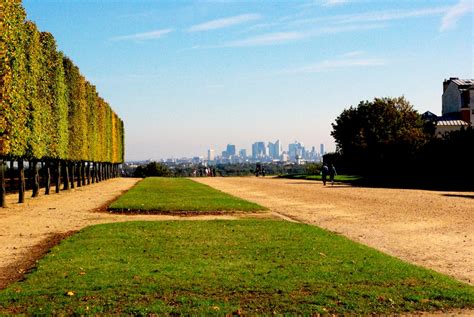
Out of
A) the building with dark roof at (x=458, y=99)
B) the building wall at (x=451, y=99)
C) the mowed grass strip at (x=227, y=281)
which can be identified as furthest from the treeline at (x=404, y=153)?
the mowed grass strip at (x=227, y=281)

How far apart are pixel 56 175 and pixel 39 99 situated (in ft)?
33.1

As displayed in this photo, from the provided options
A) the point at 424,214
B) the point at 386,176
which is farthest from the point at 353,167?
the point at 424,214

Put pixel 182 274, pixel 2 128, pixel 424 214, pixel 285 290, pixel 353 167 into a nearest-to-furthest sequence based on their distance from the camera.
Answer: pixel 285 290, pixel 182 274, pixel 424 214, pixel 2 128, pixel 353 167

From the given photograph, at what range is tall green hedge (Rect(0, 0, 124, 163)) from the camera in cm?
2945

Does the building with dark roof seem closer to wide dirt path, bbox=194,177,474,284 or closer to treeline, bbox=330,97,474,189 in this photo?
treeline, bbox=330,97,474,189

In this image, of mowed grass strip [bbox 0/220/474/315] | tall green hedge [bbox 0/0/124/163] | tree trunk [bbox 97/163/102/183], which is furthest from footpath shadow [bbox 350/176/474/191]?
tree trunk [bbox 97/163/102/183]

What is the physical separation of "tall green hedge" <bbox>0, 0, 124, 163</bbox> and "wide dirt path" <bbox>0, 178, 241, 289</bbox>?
3.73 meters

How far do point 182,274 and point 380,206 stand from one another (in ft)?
68.0

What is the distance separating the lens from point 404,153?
5959 cm

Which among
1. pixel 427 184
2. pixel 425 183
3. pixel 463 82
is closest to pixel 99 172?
pixel 425 183

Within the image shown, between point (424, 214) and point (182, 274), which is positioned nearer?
point (182, 274)

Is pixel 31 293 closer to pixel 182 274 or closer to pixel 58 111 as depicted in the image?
pixel 182 274

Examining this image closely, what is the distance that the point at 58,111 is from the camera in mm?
43312

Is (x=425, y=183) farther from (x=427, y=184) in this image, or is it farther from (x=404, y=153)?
(x=404, y=153)
